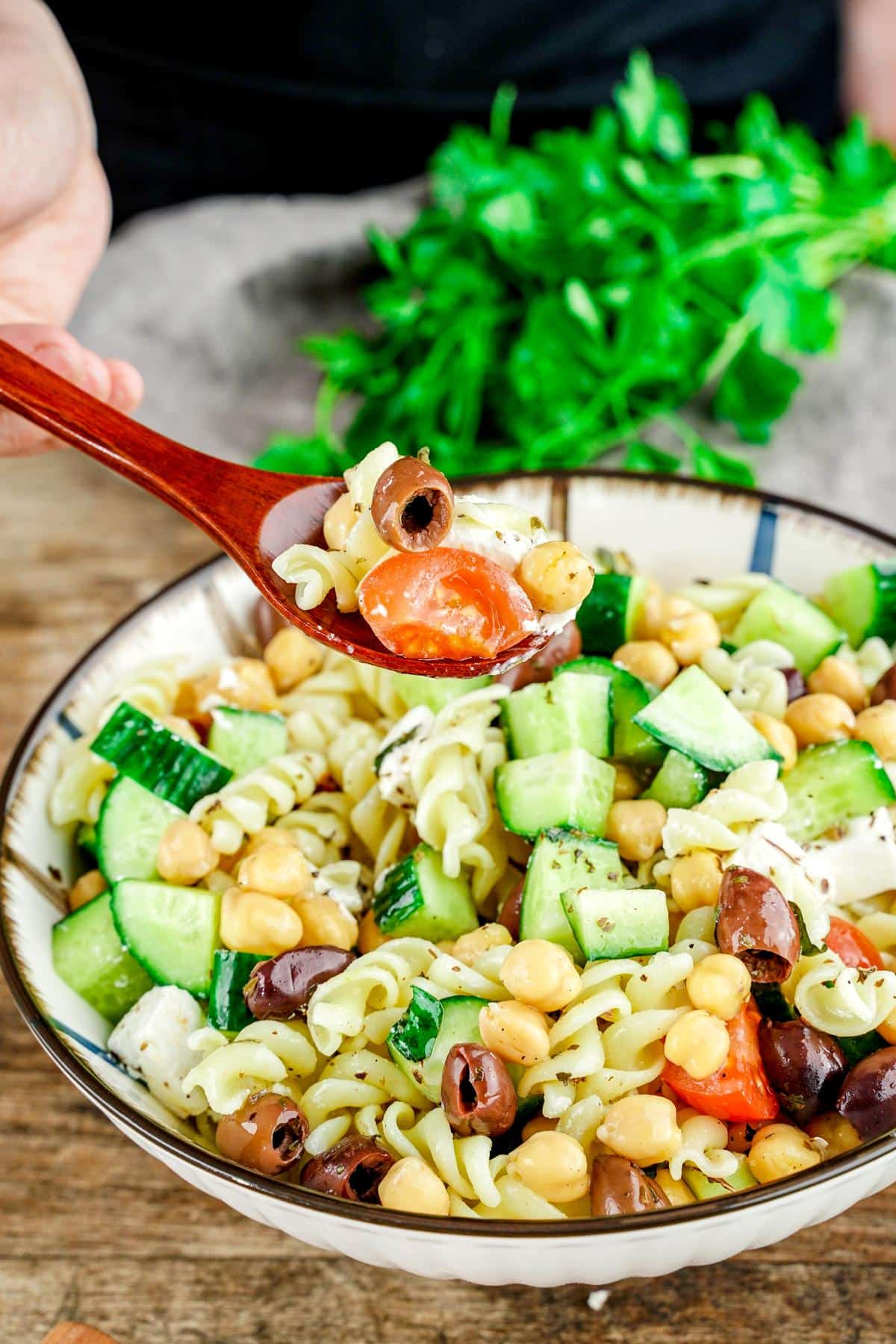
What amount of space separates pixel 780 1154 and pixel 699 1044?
24cm

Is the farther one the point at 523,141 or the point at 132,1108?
the point at 523,141

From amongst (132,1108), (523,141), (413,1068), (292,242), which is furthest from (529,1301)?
(523,141)

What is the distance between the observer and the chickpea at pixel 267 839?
279 centimetres

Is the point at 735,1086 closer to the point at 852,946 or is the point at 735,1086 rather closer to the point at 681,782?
the point at 852,946

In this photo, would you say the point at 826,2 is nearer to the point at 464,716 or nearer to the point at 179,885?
the point at 464,716

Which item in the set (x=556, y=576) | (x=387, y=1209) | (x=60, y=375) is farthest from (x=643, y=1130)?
(x=60, y=375)

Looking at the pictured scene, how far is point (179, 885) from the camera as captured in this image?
2787 millimetres

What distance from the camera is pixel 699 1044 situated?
7.34 feet

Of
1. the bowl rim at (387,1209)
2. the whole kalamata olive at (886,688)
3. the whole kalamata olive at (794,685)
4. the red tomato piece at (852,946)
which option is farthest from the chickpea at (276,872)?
the whole kalamata olive at (886,688)

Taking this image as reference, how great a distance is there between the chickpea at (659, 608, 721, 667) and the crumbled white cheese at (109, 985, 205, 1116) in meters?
1.43

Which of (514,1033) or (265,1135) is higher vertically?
(514,1033)

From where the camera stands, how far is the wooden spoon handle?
2.42m

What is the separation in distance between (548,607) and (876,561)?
43.1 inches

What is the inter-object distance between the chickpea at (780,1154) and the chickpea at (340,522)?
55.5 inches
